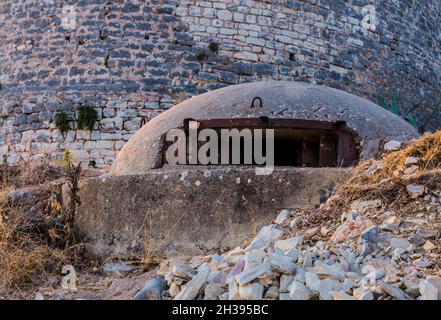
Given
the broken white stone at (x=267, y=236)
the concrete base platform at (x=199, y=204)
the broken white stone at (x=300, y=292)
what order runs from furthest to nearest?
the concrete base platform at (x=199, y=204), the broken white stone at (x=267, y=236), the broken white stone at (x=300, y=292)

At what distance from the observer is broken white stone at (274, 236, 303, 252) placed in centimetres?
376

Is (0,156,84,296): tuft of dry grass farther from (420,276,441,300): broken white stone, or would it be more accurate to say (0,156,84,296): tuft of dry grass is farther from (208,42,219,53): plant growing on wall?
(208,42,219,53): plant growing on wall

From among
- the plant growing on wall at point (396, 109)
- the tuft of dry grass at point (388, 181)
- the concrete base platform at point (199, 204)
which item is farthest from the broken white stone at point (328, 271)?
the plant growing on wall at point (396, 109)

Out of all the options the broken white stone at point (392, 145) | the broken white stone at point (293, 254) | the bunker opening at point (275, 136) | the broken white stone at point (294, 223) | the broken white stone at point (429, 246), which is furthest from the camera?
the bunker opening at point (275, 136)

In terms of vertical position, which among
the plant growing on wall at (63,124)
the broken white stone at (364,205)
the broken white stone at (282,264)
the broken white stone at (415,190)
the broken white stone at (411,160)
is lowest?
the broken white stone at (282,264)

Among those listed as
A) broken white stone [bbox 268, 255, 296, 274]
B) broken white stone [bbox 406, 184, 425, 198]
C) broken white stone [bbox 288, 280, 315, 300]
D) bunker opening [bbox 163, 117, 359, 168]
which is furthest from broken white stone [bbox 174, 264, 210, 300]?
bunker opening [bbox 163, 117, 359, 168]

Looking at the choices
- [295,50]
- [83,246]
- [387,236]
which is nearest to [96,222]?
[83,246]

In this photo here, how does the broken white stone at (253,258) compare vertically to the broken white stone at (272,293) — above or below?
above

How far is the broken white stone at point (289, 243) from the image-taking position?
3.76 metres

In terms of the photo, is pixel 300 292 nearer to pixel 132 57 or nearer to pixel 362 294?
pixel 362 294

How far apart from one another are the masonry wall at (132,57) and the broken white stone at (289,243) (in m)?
6.53

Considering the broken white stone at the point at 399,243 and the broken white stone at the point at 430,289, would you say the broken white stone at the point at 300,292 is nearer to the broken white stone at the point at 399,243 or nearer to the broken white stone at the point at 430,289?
the broken white stone at the point at 430,289

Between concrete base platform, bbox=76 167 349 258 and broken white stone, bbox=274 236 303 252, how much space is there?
76 centimetres

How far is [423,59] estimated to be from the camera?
13.5 meters
